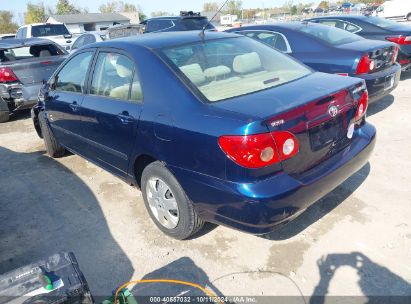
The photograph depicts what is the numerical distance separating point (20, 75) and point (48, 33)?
9867 millimetres

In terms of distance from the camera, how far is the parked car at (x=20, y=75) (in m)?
6.70

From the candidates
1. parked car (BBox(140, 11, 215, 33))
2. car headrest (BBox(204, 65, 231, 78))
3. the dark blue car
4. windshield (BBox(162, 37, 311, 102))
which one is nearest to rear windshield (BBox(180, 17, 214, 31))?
parked car (BBox(140, 11, 215, 33))

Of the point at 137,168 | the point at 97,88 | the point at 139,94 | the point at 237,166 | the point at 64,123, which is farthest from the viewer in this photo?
the point at 64,123

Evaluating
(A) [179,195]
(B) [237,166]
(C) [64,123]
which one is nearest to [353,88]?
(B) [237,166]

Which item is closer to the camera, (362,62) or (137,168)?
(137,168)

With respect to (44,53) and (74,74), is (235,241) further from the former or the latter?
(44,53)

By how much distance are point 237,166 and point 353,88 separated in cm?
128

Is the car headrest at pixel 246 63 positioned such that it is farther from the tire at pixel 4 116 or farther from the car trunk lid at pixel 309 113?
the tire at pixel 4 116

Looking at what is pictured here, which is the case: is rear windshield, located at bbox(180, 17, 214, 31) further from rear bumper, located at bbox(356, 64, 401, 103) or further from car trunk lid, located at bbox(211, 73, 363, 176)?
car trunk lid, located at bbox(211, 73, 363, 176)

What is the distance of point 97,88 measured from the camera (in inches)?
142

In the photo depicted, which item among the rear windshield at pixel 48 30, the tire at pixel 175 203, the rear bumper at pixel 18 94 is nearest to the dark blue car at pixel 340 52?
the tire at pixel 175 203

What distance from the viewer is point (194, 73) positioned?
2857 mm

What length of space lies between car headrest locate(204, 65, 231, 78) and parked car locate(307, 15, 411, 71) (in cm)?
580

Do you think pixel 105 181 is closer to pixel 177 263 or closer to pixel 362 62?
pixel 177 263
